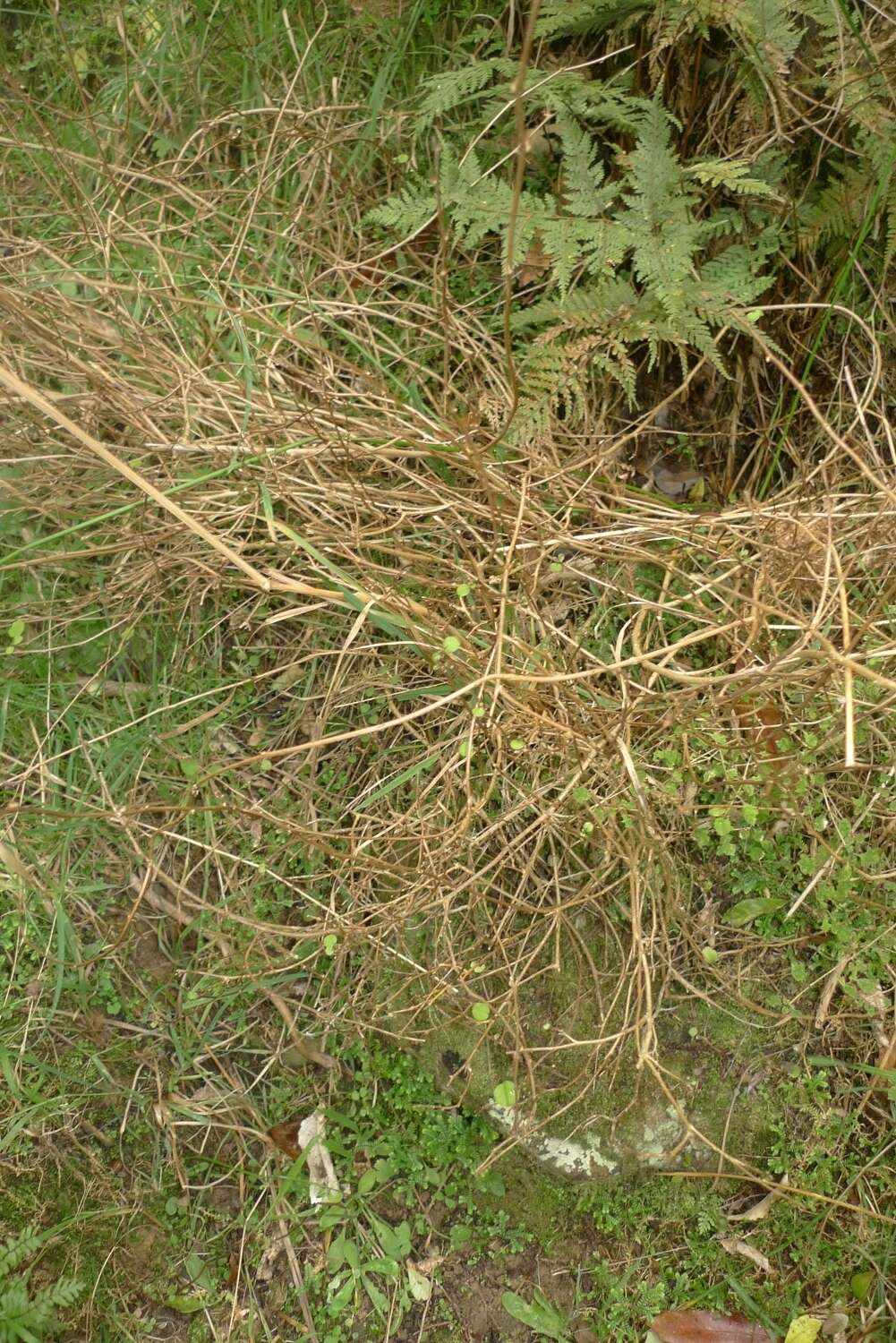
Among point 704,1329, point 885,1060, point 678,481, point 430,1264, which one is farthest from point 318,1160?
point 678,481

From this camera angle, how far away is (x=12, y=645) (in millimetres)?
2547

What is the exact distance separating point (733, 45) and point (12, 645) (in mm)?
2230

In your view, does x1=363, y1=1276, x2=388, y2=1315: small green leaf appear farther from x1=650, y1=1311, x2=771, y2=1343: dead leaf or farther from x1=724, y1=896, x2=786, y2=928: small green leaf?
x1=724, y1=896, x2=786, y2=928: small green leaf

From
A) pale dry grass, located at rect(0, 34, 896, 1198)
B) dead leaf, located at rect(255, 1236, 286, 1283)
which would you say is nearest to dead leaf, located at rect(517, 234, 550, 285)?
pale dry grass, located at rect(0, 34, 896, 1198)

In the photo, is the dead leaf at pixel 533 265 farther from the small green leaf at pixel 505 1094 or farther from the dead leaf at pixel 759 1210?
the dead leaf at pixel 759 1210

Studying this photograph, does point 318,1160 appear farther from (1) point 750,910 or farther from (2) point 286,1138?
(1) point 750,910

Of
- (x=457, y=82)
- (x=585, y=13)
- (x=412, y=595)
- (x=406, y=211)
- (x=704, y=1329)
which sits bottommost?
(x=704, y=1329)

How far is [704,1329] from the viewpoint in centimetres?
209

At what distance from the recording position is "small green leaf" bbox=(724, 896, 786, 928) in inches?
88.3

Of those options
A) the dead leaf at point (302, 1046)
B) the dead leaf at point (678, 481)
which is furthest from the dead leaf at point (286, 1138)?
the dead leaf at point (678, 481)

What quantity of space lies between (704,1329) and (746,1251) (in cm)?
18

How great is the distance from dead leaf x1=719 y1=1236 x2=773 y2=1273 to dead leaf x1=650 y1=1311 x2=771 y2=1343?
0.38ft

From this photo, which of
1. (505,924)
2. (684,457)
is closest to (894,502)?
(684,457)

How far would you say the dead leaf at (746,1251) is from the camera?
6.94ft
